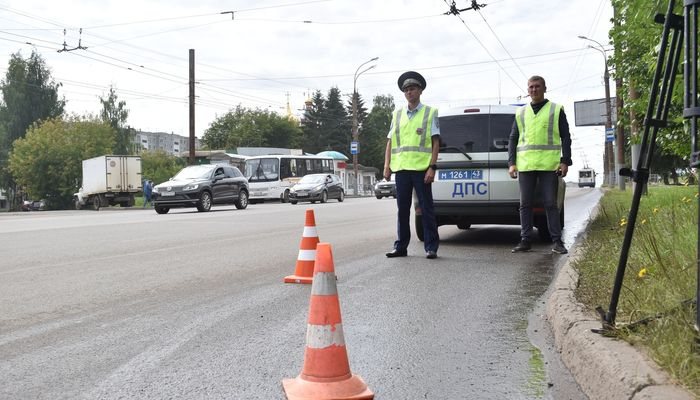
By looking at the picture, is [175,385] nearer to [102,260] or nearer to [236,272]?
[236,272]

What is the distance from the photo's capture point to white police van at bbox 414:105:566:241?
8.86 meters

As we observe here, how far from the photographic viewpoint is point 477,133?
29.4 feet

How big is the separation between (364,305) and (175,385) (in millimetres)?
2167

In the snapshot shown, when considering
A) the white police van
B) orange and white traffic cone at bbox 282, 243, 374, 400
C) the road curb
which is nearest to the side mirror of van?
the white police van

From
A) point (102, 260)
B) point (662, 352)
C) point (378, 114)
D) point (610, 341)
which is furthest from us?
point (378, 114)

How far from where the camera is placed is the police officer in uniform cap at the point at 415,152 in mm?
7754

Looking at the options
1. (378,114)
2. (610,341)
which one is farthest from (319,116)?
(610,341)

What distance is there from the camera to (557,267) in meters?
7.05

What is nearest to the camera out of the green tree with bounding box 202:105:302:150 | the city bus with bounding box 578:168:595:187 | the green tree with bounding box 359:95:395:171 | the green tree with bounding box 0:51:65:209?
the green tree with bounding box 0:51:65:209

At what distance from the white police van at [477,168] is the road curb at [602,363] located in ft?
15.1

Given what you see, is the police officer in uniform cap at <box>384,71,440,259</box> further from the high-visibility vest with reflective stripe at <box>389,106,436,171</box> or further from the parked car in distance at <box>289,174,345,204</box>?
the parked car in distance at <box>289,174,345,204</box>

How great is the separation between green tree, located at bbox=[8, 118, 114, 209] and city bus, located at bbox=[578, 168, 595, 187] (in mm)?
69078

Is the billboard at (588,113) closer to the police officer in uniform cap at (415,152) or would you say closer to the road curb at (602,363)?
the police officer in uniform cap at (415,152)

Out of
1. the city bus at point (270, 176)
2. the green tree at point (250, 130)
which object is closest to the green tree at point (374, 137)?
the green tree at point (250, 130)
